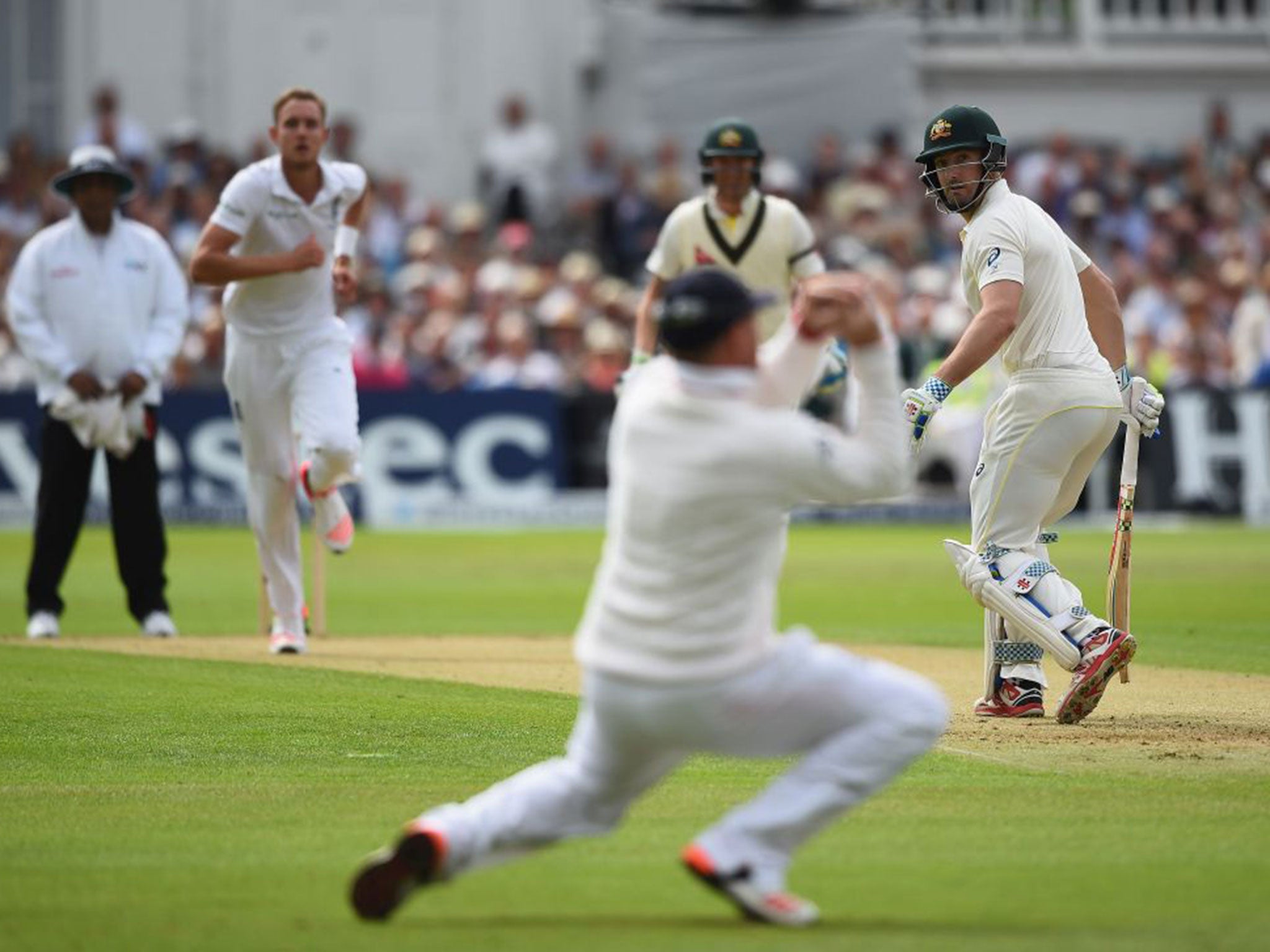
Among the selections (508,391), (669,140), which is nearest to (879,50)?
(669,140)

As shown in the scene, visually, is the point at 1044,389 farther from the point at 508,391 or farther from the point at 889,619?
the point at 508,391

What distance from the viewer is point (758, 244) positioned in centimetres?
1246

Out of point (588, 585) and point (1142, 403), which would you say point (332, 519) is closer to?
point (1142, 403)

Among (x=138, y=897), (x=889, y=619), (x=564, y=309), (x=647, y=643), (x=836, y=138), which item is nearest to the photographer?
(x=647, y=643)

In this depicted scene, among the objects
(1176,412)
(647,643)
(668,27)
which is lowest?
(1176,412)

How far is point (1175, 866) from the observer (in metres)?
6.73

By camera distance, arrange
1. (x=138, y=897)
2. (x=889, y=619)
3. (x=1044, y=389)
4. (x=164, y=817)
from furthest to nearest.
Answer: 1. (x=889, y=619)
2. (x=1044, y=389)
3. (x=164, y=817)
4. (x=138, y=897)

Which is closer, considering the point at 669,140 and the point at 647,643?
the point at 647,643

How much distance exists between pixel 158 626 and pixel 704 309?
329 inches

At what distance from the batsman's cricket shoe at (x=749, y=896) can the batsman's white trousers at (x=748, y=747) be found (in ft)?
0.07

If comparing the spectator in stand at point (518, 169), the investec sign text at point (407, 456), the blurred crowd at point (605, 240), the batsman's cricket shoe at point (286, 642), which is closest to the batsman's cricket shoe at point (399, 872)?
the batsman's cricket shoe at point (286, 642)

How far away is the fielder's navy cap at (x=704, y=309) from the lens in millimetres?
6035

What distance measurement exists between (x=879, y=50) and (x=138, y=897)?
28.3 meters

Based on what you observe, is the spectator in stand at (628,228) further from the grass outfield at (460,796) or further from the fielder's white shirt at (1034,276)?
the fielder's white shirt at (1034,276)
